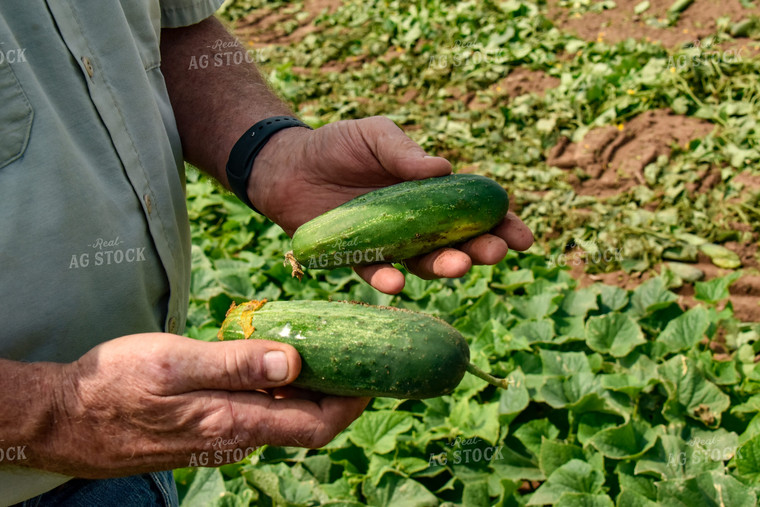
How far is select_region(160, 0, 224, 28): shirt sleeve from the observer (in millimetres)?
2980

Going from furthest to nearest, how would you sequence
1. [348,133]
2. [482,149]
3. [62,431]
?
[482,149] < [348,133] < [62,431]

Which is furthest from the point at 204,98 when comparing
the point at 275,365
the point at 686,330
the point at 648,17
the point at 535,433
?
the point at 648,17

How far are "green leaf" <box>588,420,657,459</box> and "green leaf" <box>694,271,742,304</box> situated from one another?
1505 millimetres

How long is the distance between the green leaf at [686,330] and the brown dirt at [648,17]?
4.47 m

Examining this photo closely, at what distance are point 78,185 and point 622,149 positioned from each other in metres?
5.65

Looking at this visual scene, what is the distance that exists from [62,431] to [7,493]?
0.27m

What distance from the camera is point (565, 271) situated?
5453 millimetres

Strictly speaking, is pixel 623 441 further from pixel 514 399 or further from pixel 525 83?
pixel 525 83

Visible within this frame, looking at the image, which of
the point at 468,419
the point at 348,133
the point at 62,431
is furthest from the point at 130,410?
the point at 468,419

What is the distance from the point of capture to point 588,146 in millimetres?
6707

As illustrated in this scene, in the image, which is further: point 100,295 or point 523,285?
point 523,285

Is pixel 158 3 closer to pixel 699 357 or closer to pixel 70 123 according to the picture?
pixel 70 123

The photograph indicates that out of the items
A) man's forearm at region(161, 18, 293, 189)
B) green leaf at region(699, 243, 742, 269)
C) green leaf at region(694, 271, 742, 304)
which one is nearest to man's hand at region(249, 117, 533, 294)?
man's forearm at region(161, 18, 293, 189)

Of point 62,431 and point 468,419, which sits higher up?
point 62,431
